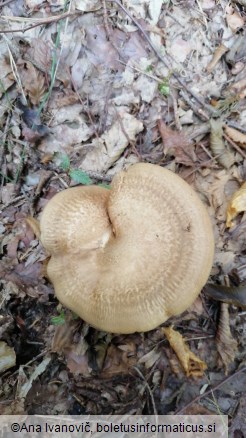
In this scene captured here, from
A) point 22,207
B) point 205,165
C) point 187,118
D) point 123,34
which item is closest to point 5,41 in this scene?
point 123,34

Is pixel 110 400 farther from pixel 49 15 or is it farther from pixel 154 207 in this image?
pixel 49 15

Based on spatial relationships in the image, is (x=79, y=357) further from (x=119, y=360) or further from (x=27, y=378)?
(x=27, y=378)

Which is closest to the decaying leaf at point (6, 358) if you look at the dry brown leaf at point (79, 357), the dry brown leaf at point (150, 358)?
the dry brown leaf at point (79, 357)

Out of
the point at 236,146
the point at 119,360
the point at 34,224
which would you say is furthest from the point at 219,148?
the point at 119,360

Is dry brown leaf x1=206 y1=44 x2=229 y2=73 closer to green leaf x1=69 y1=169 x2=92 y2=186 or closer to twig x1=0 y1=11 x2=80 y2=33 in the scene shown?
twig x1=0 y1=11 x2=80 y2=33

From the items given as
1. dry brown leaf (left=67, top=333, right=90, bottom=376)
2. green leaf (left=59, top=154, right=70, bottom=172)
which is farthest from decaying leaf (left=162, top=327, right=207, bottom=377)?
green leaf (left=59, top=154, right=70, bottom=172)

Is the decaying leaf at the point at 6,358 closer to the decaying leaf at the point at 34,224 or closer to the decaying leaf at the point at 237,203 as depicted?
the decaying leaf at the point at 34,224
